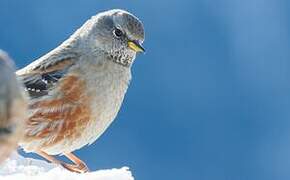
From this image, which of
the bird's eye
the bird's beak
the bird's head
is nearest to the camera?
the bird's beak

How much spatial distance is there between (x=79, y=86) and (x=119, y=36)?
0.75 meters

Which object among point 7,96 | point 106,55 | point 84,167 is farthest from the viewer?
point 106,55

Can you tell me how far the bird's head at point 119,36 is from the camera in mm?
6496

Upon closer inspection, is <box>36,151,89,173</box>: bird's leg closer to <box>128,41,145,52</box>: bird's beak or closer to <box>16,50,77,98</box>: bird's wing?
<box>16,50,77,98</box>: bird's wing

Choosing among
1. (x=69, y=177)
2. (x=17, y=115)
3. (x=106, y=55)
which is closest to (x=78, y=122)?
(x=106, y=55)

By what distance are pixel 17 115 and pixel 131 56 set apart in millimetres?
4989

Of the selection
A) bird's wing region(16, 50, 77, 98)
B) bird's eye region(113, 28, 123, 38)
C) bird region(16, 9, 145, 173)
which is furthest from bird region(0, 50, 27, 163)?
bird's eye region(113, 28, 123, 38)

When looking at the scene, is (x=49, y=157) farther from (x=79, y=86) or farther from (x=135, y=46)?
(x=135, y=46)

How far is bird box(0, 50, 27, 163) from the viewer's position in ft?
5.06

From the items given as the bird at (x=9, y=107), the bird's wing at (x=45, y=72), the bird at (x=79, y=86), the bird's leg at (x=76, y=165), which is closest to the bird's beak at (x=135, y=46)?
the bird at (x=79, y=86)

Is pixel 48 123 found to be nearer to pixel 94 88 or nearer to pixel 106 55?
pixel 94 88

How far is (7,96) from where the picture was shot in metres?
1.54

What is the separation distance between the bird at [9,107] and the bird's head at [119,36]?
4695mm

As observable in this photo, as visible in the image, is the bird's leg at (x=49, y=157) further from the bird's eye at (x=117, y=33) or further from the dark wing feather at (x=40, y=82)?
the bird's eye at (x=117, y=33)
